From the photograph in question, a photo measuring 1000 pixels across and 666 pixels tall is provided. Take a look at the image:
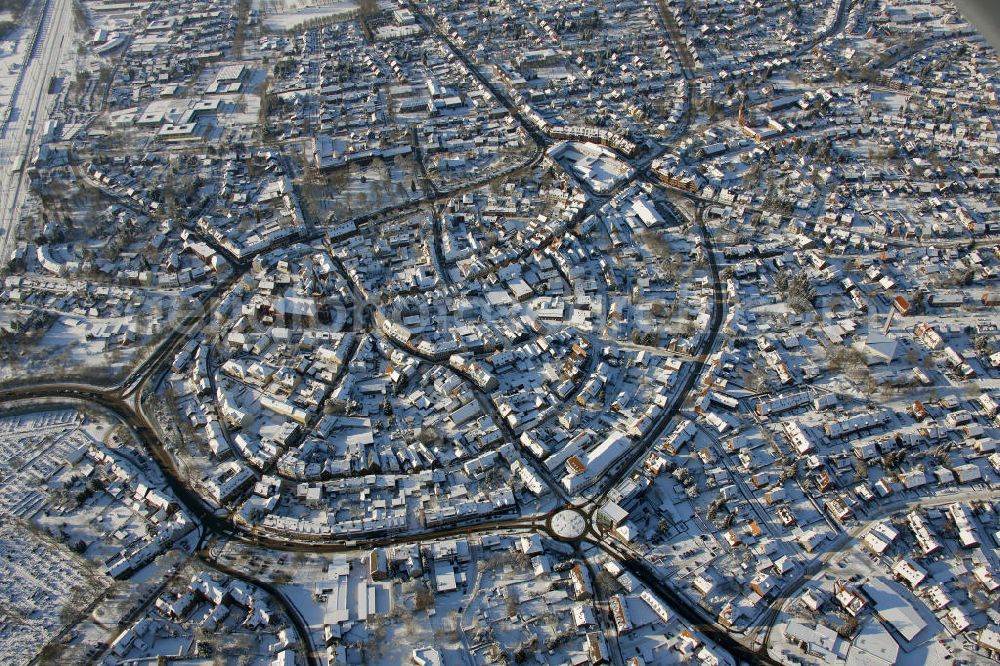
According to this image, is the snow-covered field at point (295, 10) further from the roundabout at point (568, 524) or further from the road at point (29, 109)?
the roundabout at point (568, 524)

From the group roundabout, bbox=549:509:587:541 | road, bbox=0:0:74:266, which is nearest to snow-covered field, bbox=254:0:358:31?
road, bbox=0:0:74:266

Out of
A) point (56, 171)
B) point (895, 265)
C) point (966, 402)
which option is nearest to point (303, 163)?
point (56, 171)

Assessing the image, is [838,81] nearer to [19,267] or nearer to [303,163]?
[303,163]

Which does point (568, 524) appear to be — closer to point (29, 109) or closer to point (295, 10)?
point (29, 109)

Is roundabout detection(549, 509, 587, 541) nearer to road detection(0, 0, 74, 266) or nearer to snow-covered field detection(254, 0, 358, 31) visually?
road detection(0, 0, 74, 266)

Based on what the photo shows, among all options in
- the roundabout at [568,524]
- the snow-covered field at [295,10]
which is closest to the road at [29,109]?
the snow-covered field at [295,10]

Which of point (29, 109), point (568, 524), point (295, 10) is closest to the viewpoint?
point (568, 524)

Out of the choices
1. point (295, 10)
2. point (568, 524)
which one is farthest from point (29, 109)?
point (568, 524)

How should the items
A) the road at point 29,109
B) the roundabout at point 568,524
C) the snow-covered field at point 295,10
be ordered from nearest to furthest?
the roundabout at point 568,524
the road at point 29,109
the snow-covered field at point 295,10
